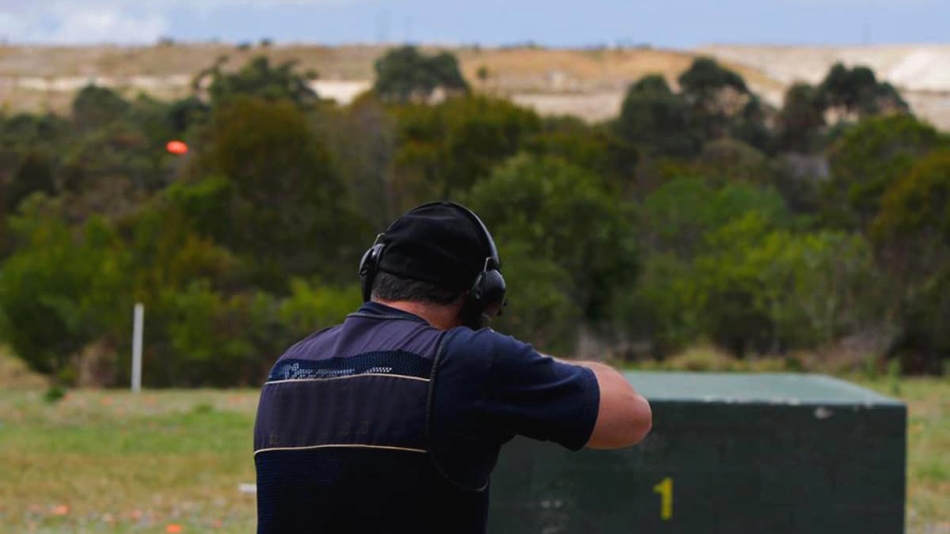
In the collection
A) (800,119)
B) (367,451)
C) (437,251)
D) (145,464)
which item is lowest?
(145,464)

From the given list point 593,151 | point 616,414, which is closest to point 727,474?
point 616,414

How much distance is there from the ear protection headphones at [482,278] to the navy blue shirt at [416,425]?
5.1 inches

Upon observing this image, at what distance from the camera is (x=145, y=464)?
40.9ft

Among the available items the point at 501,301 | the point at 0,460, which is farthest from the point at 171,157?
the point at 501,301

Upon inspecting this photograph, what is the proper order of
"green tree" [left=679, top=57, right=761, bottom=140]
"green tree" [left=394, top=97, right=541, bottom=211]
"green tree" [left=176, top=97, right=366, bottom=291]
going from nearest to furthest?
"green tree" [left=176, top=97, right=366, bottom=291] < "green tree" [left=394, top=97, right=541, bottom=211] < "green tree" [left=679, top=57, right=761, bottom=140]

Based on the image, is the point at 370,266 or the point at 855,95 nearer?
the point at 370,266

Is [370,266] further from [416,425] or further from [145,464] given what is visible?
[145,464]

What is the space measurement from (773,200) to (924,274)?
12.3m

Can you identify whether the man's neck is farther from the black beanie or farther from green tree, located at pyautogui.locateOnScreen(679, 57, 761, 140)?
green tree, located at pyautogui.locateOnScreen(679, 57, 761, 140)

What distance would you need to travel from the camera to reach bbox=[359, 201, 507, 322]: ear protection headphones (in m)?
2.86

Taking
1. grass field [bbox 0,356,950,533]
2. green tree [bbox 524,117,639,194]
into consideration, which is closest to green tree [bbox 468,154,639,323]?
green tree [bbox 524,117,639,194]

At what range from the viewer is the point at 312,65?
109062 millimetres

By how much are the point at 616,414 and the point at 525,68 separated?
4122 inches

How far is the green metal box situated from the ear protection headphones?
3994mm
